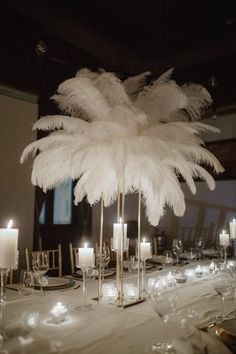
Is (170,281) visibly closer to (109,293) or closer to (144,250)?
(144,250)

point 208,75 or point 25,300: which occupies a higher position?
point 208,75

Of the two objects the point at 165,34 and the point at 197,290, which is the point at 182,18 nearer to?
the point at 165,34

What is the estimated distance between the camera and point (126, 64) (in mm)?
6223

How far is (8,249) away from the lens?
1572 mm

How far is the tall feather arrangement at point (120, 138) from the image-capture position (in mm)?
2098

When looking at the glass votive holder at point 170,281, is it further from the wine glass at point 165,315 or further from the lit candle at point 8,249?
the lit candle at point 8,249

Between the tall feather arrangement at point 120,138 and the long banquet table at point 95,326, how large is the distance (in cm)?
57

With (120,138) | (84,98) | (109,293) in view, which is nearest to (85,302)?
(109,293)

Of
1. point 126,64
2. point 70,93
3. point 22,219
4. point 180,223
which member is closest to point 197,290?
point 70,93

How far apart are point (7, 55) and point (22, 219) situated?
222 centimetres

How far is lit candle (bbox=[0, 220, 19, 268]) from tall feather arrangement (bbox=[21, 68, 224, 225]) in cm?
68

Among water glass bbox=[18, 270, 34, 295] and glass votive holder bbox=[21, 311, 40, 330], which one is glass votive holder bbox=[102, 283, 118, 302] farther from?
glass votive holder bbox=[21, 311, 40, 330]

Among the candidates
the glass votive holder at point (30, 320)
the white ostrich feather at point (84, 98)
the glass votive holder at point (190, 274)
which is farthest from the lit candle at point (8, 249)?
the glass votive holder at point (190, 274)

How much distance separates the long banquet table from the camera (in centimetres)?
143
